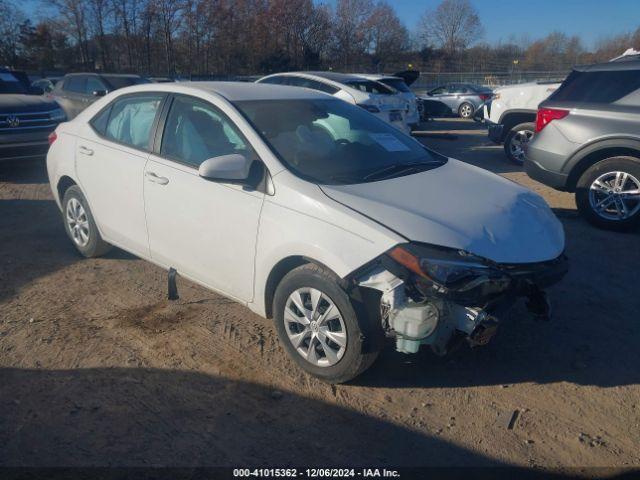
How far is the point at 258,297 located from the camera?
346 centimetres

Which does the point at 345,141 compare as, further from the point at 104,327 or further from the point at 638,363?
the point at 638,363

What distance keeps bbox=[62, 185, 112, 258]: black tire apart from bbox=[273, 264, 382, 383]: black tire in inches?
94.2

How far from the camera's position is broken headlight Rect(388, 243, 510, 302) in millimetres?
2779

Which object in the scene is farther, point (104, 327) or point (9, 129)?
point (9, 129)

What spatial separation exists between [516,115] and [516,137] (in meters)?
0.42

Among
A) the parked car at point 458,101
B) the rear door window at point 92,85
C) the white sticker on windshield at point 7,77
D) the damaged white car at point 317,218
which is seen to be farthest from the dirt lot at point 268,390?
the parked car at point 458,101

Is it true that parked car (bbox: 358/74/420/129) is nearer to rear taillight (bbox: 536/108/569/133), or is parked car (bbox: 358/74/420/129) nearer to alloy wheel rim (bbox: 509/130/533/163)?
alloy wheel rim (bbox: 509/130/533/163)

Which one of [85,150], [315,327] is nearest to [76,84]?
[85,150]

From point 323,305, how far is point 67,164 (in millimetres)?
3232

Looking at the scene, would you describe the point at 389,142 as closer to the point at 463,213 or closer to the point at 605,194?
the point at 463,213

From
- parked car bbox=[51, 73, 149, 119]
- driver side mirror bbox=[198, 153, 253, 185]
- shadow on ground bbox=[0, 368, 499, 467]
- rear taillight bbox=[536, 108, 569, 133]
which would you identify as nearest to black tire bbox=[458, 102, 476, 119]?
parked car bbox=[51, 73, 149, 119]

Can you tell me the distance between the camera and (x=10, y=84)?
33.1 feet

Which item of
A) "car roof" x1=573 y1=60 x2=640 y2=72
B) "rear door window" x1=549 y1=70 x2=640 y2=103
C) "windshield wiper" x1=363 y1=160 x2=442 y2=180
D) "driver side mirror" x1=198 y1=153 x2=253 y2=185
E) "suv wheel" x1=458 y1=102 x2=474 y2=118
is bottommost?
"suv wheel" x1=458 y1=102 x2=474 y2=118

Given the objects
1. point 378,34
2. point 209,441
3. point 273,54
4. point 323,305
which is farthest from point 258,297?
point 378,34
